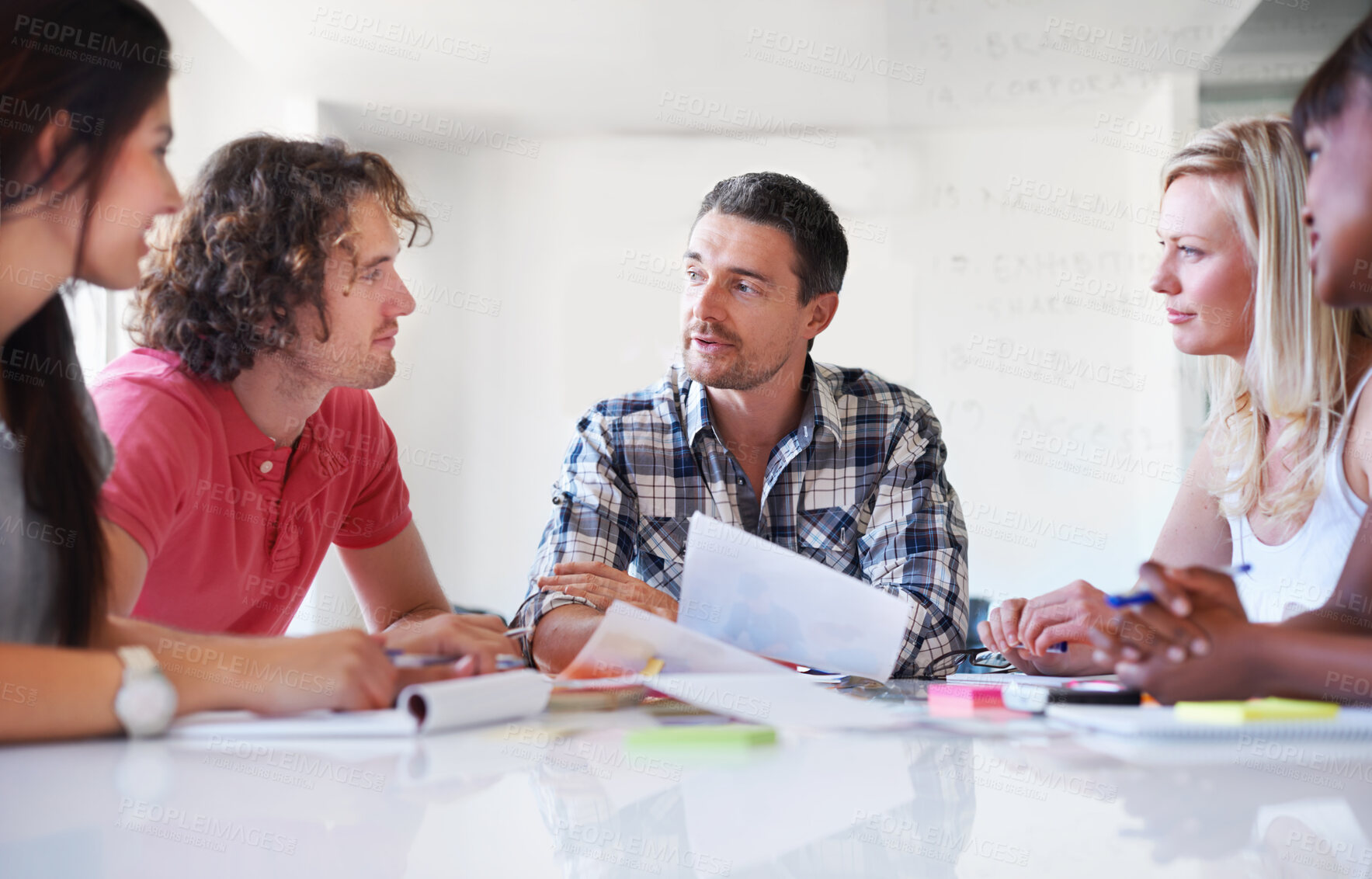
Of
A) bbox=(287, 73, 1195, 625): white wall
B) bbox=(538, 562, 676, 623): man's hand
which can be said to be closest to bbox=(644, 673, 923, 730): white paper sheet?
bbox=(538, 562, 676, 623): man's hand

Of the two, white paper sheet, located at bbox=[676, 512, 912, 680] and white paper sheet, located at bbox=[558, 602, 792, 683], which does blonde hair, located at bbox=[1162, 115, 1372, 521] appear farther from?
white paper sheet, located at bbox=[558, 602, 792, 683]

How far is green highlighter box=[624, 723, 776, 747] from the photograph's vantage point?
29.1 inches

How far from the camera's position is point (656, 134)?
12.4ft

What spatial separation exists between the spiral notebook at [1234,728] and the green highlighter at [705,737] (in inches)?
10.1

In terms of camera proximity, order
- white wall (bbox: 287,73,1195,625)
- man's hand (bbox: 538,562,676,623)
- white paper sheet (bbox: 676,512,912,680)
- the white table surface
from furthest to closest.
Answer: white wall (bbox: 287,73,1195,625), man's hand (bbox: 538,562,676,623), white paper sheet (bbox: 676,512,912,680), the white table surface

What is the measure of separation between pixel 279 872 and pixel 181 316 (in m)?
1.08

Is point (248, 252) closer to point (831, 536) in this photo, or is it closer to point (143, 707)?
point (143, 707)

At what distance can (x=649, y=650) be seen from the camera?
94 cm

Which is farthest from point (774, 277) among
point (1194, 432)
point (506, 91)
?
point (506, 91)

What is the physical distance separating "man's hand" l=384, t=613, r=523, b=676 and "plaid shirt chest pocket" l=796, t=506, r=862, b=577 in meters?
0.83

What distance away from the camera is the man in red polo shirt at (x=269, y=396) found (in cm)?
124

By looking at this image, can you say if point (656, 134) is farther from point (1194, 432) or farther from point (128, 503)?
point (128, 503)

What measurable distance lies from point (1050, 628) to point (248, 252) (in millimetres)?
1145

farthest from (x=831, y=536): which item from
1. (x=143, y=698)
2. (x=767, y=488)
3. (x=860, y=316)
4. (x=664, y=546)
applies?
(x=860, y=316)
